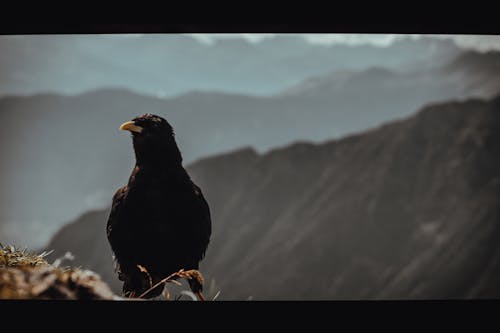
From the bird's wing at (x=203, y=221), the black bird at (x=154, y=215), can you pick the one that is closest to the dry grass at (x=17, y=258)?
the black bird at (x=154, y=215)

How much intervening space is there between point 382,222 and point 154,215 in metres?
73.2

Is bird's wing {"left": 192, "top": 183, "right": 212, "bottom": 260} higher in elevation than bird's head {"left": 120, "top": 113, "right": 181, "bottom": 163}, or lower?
lower

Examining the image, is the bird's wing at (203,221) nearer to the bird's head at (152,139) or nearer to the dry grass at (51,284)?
the bird's head at (152,139)

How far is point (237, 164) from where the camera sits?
335 feet

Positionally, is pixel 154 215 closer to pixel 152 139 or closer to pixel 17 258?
pixel 152 139

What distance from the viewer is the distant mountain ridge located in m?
65.0

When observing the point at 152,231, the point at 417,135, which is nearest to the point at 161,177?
the point at 152,231

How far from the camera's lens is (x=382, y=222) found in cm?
7481

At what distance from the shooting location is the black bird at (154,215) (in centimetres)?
440

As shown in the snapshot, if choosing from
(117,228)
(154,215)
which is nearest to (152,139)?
(154,215)

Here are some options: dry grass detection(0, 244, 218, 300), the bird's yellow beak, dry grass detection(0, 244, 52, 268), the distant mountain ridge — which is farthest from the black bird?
the distant mountain ridge

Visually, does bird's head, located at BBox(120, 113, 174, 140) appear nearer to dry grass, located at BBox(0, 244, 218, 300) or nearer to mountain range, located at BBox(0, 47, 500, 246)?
dry grass, located at BBox(0, 244, 218, 300)

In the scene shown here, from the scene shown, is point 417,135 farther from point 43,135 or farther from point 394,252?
point 43,135
